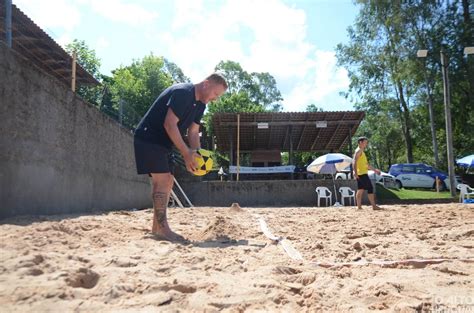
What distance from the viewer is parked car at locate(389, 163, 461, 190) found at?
80.0 feet

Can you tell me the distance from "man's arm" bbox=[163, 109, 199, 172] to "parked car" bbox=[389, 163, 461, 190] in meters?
23.5

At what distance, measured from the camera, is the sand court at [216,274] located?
2002 millimetres

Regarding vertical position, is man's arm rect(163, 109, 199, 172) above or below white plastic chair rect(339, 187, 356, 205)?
above

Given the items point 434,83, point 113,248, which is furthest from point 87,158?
point 434,83

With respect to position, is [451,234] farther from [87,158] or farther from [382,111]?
[382,111]

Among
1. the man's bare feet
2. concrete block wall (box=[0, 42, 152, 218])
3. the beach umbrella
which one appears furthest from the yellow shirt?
the beach umbrella

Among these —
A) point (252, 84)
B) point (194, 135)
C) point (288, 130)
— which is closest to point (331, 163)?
point (288, 130)

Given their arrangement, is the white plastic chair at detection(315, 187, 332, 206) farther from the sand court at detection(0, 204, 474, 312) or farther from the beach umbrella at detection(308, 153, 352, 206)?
the sand court at detection(0, 204, 474, 312)

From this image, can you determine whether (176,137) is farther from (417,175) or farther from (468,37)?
(468,37)

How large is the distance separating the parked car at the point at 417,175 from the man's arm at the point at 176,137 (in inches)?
926

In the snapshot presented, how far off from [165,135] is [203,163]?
524 mm

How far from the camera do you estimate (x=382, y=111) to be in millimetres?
33531

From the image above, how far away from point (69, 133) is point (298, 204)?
449 inches

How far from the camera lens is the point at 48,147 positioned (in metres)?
5.86
